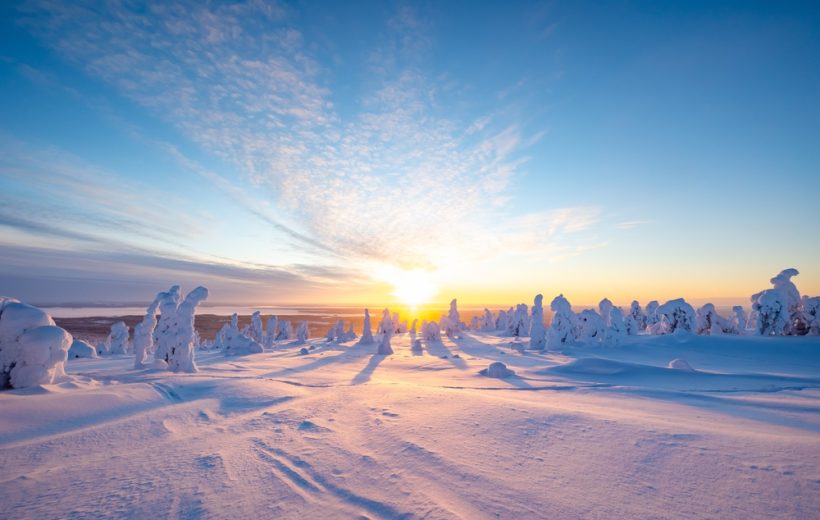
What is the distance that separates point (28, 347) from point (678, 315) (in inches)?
1466

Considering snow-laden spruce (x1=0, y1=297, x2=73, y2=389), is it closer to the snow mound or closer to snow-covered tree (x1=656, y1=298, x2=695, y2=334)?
the snow mound

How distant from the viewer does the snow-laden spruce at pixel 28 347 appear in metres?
8.70

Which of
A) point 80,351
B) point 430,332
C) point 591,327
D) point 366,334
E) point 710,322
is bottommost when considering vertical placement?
point 80,351

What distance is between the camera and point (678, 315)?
27766mm

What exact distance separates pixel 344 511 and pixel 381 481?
686 mm

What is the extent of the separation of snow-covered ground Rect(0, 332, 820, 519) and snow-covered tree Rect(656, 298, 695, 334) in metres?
22.7

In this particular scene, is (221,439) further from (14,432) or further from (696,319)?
(696,319)

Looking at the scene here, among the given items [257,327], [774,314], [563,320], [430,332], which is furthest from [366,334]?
Result: [774,314]

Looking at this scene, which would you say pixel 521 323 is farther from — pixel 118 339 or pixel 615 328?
pixel 118 339

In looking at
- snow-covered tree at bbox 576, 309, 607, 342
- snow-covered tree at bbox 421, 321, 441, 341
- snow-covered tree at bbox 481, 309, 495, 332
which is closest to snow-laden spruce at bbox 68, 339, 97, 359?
snow-covered tree at bbox 421, 321, 441, 341

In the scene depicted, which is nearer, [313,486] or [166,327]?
[313,486]

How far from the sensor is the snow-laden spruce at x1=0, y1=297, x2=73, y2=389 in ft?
28.6

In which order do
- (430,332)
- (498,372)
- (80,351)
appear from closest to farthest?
(498,372), (80,351), (430,332)

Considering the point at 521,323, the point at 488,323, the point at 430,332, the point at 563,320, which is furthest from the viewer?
the point at 488,323
